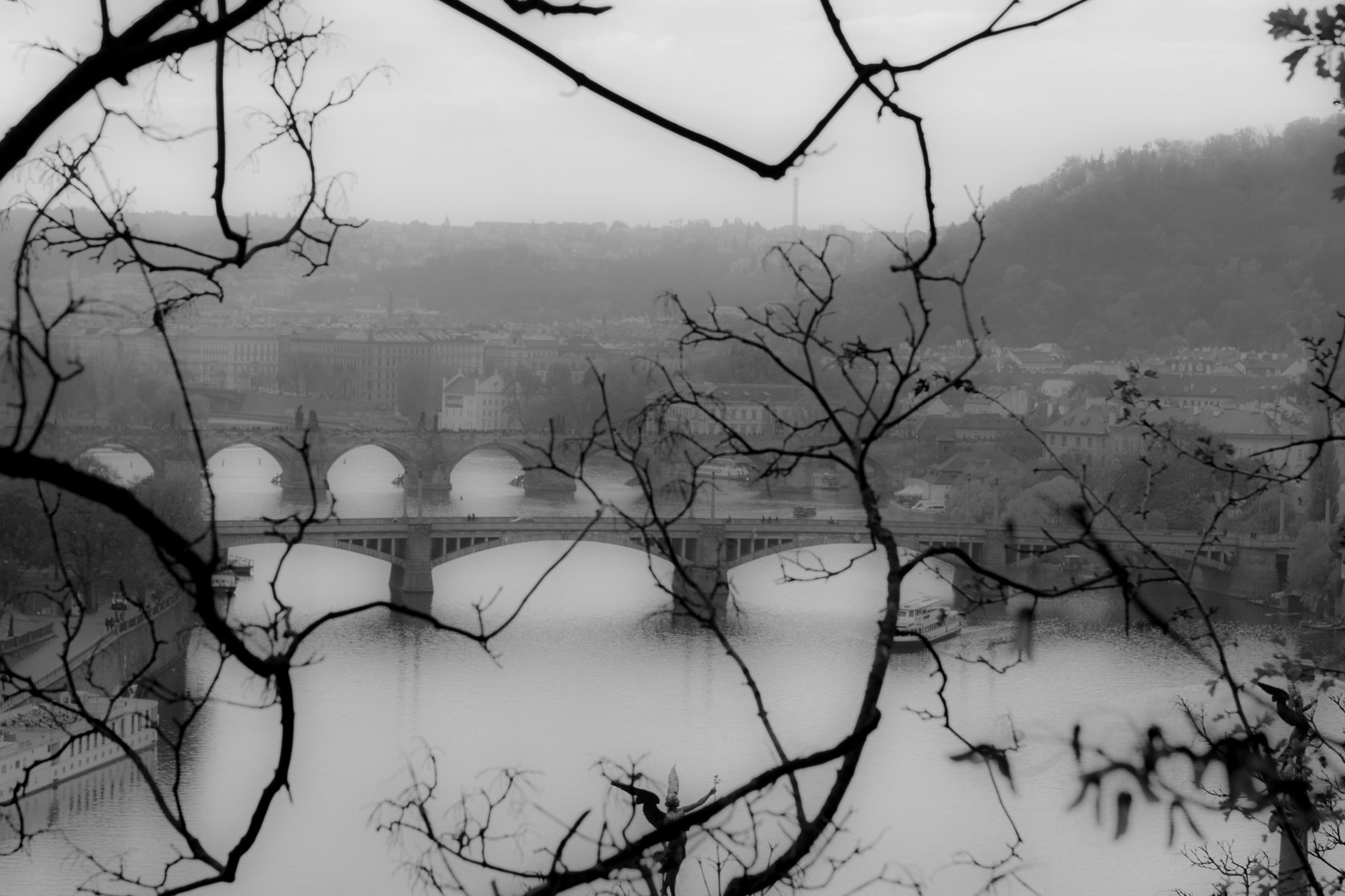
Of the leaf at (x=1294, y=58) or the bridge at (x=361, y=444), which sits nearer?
the leaf at (x=1294, y=58)

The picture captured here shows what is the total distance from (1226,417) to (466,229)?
89.7ft

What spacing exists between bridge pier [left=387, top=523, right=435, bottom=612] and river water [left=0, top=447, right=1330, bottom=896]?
131 millimetres

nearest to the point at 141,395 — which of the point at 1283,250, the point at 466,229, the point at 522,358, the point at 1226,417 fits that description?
the point at 522,358

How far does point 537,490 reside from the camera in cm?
1534

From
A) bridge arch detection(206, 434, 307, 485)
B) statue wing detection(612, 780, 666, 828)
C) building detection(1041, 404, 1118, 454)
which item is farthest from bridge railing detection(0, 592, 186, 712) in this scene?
building detection(1041, 404, 1118, 454)

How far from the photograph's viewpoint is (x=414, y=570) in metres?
10.4

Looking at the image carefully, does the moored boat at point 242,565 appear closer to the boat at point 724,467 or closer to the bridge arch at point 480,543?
the bridge arch at point 480,543

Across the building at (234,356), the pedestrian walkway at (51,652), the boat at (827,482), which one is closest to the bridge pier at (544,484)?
the boat at (827,482)

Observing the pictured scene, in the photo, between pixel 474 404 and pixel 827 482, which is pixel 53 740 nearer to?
pixel 827 482

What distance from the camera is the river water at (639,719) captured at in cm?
529

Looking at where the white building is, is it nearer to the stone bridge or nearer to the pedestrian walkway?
the stone bridge

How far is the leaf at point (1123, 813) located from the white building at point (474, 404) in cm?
2071

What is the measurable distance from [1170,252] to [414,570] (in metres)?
20.6

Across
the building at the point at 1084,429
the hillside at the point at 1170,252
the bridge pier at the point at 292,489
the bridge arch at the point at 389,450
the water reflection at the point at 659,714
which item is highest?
the hillside at the point at 1170,252
